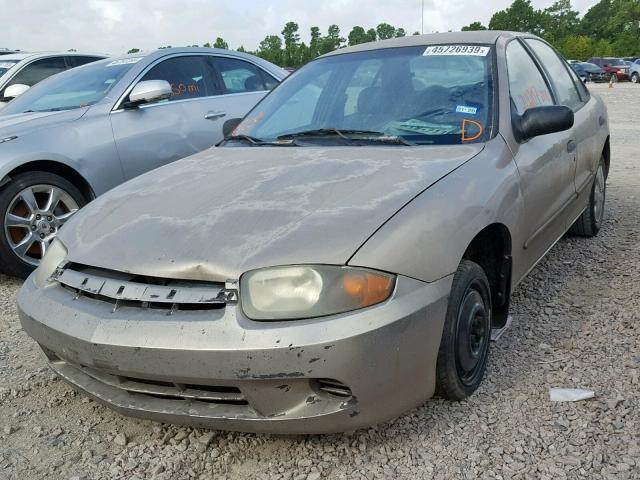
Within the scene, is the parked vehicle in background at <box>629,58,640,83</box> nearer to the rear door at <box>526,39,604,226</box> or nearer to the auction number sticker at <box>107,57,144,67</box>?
the rear door at <box>526,39,604,226</box>

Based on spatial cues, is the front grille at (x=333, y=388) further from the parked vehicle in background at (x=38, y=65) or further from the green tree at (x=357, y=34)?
the green tree at (x=357, y=34)

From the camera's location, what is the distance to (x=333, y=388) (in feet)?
6.50

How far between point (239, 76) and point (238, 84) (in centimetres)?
10

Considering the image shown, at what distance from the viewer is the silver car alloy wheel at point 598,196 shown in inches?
175

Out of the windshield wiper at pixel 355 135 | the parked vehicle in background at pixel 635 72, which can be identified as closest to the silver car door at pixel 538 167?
the windshield wiper at pixel 355 135

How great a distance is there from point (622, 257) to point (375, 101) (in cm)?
216

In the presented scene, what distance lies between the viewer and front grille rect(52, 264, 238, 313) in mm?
1977

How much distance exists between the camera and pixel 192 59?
5.35 metres

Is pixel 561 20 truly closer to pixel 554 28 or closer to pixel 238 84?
pixel 554 28

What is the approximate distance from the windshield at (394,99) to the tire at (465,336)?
73cm

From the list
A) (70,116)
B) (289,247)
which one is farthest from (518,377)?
(70,116)

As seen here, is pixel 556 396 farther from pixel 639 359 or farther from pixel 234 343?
pixel 234 343

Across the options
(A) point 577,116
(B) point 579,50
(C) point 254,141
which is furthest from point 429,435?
(B) point 579,50

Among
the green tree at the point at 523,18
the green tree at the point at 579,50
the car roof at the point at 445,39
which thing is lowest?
the green tree at the point at 579,50
